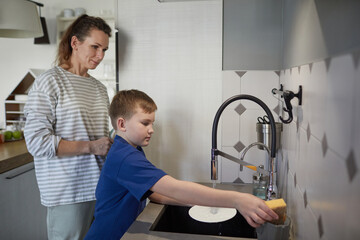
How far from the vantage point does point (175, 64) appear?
1.79 meters

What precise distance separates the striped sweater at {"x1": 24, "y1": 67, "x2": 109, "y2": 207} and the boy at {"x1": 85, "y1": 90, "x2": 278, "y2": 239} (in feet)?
0.98

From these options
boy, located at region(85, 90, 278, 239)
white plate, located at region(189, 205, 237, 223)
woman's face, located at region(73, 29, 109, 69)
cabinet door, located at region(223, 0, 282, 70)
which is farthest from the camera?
cabinet door, located at region(223, 0, 282, 70)

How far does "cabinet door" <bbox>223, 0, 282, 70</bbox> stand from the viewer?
1.65 metres

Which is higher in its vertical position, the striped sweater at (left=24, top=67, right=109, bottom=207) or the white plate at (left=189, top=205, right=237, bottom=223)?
the striped sweater at (left=24, top=67, right=109, bottom=207)

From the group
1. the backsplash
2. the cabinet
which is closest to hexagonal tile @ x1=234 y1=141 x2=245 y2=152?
the backsplash

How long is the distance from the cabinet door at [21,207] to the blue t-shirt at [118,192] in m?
0.98

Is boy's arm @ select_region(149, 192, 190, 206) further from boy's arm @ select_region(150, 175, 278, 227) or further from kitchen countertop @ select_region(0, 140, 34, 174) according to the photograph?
kitchen countertop @ select_region(0, 140, 34, 174)

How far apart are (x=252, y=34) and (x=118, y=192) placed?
1.11m

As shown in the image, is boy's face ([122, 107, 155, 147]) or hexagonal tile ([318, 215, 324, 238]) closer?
hexagonal tile ([318, 215, 324, 238])

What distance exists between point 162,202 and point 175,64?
2.83 feet

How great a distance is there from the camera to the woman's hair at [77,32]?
1.45 metres

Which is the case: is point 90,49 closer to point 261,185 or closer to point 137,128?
point 137,128

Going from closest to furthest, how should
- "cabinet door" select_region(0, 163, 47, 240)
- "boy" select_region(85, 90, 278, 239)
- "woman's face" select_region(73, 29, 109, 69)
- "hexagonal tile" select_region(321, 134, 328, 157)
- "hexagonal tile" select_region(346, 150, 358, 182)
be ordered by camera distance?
"hexagonal tile" select_region(346, 150, 358, 182), "hexagonal tile" select_region(321, 134, 328, 157), "boy" select_region(85, 90, 278, 239), "woman's face" select_region(73, 29, 109, 69), "cabinet door" select_region(0, 163, 47, 240)

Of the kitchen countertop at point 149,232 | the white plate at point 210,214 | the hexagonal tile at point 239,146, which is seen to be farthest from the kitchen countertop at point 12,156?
the hexagonal tile at point 239,146
